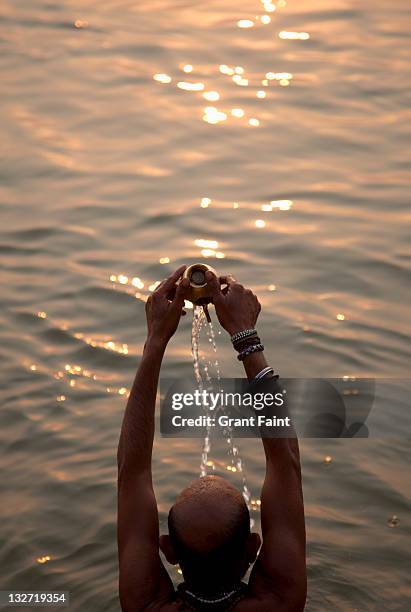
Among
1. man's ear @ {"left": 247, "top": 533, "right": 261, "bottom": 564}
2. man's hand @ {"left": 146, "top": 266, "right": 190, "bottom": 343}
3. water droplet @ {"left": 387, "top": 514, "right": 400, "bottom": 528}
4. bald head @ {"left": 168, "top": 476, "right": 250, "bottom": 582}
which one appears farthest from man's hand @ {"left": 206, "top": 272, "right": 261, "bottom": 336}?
water droplet @ {"left": 387, "top": 514, "right": 400, "bottom": 528}

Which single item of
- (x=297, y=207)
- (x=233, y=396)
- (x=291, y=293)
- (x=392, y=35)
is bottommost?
(x=233, y=396)

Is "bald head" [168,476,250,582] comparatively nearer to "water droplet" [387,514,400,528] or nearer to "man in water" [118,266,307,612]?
"man in water" [118,266,307,612]

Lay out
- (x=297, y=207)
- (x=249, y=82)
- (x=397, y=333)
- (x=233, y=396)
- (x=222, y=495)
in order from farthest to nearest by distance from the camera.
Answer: (x=249, y=82) < (x=297, y=207) < (x=397, y=333) < (x=233, y=396) < (x=222, y=495)

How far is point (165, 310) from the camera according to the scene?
162 inches

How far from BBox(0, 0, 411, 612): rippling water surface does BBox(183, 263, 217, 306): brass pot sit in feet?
9.31

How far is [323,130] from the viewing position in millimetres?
11883

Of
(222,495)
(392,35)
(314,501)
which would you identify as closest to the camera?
(222,495)

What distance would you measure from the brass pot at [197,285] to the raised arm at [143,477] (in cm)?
3

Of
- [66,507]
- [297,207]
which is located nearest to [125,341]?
[66,507]

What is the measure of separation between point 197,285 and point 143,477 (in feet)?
2.20

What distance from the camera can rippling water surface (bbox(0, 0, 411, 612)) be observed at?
23.4 feet

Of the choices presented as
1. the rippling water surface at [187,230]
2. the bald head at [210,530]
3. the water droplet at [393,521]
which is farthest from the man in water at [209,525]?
the water droplet at [393,521]

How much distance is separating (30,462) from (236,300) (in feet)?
12.6

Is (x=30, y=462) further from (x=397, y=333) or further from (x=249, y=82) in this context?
(x=249, y=82)
